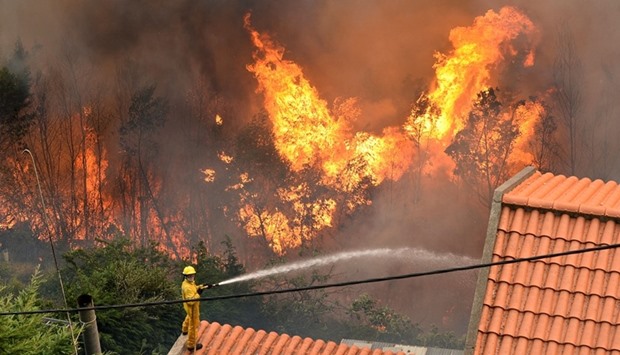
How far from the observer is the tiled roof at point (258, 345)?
1291 cm

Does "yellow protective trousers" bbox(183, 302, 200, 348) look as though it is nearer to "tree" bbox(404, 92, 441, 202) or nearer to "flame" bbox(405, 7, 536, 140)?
"tree" bbox(404, 92, 441, 202)

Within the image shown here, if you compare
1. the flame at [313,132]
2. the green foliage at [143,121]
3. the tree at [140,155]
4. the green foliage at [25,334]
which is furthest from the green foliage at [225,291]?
the green foliage at [25,334]

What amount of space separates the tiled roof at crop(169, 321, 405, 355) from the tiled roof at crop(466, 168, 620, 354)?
2.50m

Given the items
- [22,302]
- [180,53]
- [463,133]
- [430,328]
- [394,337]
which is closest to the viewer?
[22,302]

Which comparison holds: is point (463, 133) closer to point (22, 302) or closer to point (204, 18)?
point (204, 18)

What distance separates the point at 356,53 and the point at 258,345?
69.9 feet

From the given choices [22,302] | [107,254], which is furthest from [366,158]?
[22,302]

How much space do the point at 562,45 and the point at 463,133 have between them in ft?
14.0

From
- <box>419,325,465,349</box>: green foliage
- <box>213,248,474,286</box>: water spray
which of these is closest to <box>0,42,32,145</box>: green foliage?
<box>213,248,474,286</box>: water spray

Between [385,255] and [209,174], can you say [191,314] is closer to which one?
[385,255]

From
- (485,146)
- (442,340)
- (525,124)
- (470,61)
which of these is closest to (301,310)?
(442,340)

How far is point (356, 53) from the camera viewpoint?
33.2m

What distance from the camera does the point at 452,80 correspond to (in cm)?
3244

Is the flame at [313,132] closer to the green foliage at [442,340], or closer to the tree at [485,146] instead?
the tree at [485,146]
